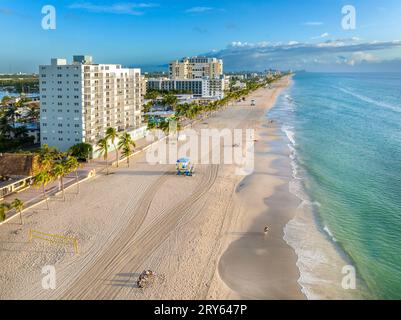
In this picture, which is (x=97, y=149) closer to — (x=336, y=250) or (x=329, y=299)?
(x=336, y=250)

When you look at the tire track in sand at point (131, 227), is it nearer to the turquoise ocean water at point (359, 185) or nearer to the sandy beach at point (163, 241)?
the sandy beach at point (163, 241)

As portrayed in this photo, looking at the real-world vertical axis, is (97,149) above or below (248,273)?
above

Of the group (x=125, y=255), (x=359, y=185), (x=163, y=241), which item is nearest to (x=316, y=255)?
(x=163, y=241)

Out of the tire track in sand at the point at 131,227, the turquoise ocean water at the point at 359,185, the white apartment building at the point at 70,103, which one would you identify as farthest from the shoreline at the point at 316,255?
the white apartment building at the point at 70,103

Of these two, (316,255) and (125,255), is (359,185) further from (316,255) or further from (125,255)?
(125,255)

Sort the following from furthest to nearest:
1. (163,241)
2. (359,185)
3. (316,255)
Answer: (359,185) → (163,241) → (316,255)
